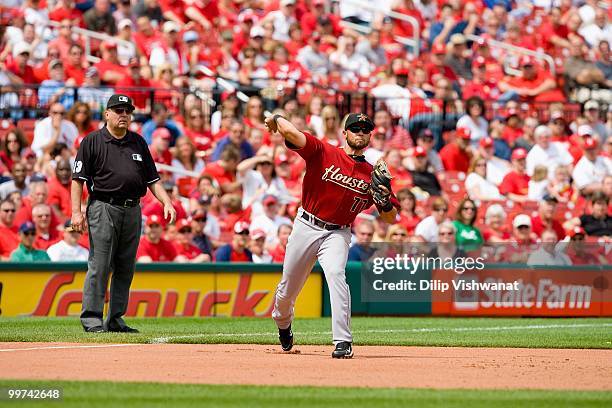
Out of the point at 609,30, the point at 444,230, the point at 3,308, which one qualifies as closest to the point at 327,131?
the point at 444,230

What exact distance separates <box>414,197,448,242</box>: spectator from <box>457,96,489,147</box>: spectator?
3807 millimetres

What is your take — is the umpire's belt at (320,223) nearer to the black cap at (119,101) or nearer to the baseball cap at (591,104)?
the black cap at (119,101)

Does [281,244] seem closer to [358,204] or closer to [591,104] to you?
[358,204]

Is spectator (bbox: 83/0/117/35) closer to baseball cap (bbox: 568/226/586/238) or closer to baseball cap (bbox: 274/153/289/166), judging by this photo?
baseball cap (bbox: 274/153/289/166)

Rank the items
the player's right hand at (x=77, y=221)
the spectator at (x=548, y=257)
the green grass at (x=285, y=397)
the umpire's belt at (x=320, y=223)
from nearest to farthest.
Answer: the green grass at (x=285, y=397), the umpire's belt at (x=320, y=223), the player's right hand at (x=77, y=221), the spectator at (x=548, y=257)

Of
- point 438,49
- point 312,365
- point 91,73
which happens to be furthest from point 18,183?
point 438,49

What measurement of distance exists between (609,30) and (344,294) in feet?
63.2

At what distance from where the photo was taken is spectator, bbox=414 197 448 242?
58.2ft

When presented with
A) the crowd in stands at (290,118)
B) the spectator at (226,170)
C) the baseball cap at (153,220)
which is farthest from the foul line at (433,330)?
the spectator at (226,170)

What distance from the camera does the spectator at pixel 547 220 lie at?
18.7 meters

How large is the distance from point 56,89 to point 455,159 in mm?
6514

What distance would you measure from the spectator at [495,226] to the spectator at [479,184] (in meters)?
1.23

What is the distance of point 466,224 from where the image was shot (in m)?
17.6

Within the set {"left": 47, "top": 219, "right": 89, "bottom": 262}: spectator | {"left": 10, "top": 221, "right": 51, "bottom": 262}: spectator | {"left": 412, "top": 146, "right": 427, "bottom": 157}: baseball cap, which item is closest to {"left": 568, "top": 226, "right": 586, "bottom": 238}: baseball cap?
{"left": 412, "top": 146, "right": 427, "bottom": 157}: baseball cap
